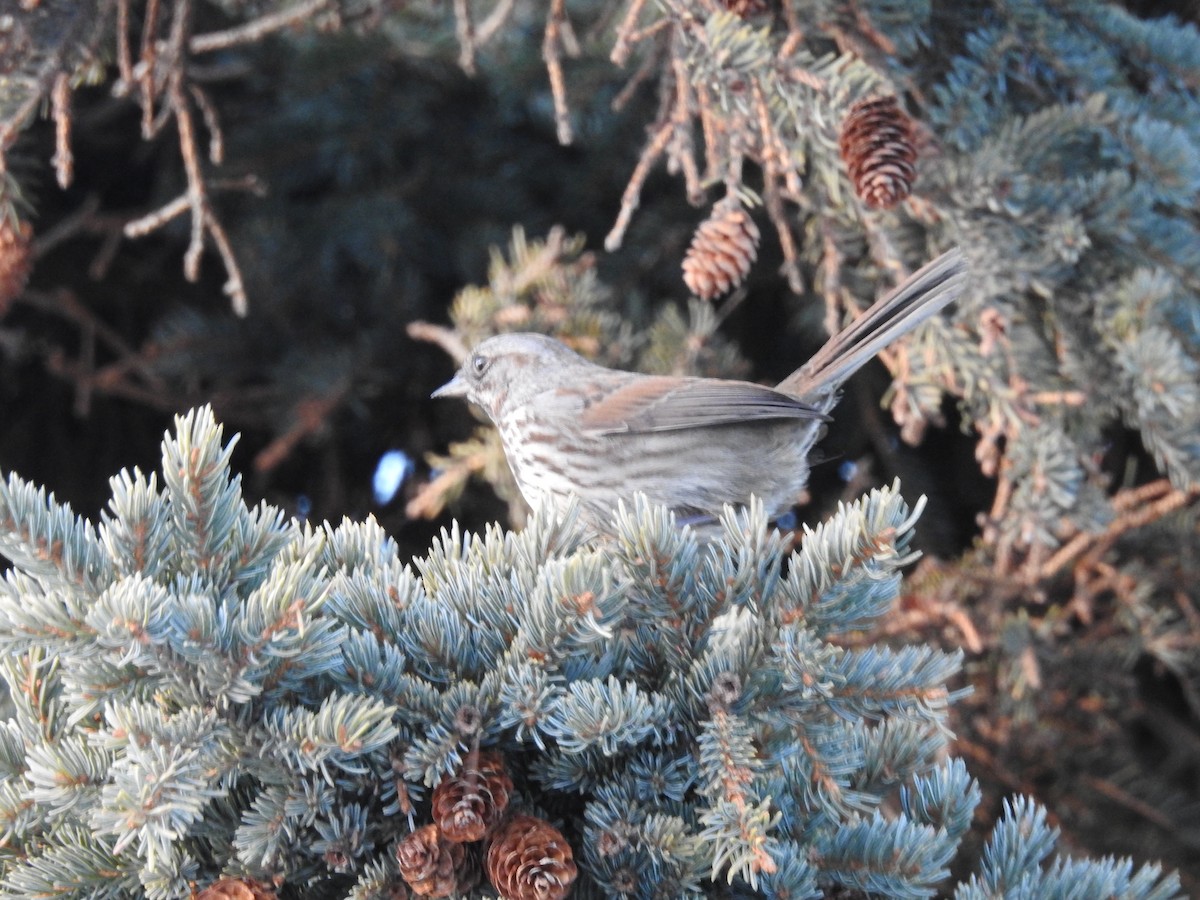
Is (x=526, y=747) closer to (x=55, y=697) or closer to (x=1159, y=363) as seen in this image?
(x=55, y=697)

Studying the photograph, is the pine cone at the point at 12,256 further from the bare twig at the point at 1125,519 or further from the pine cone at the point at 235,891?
the bare twig at the point at 1125,519

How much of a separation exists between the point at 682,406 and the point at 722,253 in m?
0.65

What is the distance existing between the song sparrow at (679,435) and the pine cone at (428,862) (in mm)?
1413

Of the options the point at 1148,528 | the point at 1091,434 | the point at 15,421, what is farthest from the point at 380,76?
the point at 1148,528

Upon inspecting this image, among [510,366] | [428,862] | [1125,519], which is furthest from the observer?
[510,366]

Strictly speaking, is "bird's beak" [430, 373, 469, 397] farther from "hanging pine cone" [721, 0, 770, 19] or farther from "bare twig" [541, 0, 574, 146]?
"hanging pine cone" [721, 0, 770, 19]

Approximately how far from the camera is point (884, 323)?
8.76ft

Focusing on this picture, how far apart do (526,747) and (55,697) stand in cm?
65

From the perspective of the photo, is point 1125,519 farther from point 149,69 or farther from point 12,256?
point 12,256

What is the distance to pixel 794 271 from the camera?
280 cm

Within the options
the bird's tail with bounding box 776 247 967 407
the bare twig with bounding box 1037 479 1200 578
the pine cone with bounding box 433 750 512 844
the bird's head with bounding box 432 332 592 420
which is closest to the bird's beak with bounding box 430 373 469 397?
the bird's head with bounding box 432 332 592 420

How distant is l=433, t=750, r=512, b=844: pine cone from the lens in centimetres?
137

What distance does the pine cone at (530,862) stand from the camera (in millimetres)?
1369

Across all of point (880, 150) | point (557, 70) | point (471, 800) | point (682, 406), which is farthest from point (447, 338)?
point (471, 800)
